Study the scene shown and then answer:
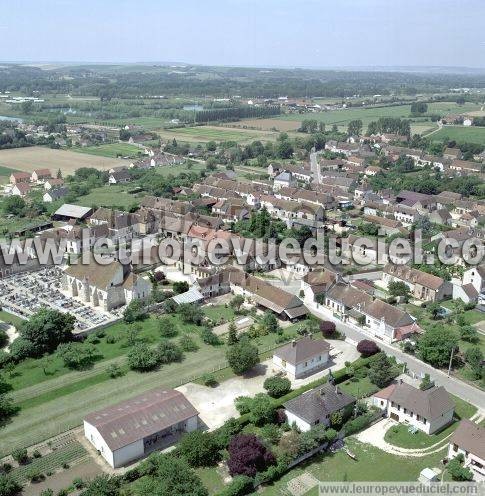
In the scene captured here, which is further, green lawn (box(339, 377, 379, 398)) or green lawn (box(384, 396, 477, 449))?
green lawn (box(339, 377, 379, 398))

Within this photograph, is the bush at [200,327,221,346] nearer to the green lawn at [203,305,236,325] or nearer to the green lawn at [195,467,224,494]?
the green lawn at [203,305,236,325]

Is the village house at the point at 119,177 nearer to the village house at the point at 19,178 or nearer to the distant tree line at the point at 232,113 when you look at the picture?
the village house at the point at 19,178

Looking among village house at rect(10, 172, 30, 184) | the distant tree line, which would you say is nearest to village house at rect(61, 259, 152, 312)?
village house at rect(10, 172, 30, 184)

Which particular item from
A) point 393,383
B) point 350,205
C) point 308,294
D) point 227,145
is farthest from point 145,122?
point 393,383

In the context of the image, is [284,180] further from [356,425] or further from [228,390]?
[356,425]

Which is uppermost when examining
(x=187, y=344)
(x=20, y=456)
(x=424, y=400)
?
(x=424, y=400)

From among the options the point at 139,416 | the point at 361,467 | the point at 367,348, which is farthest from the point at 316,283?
the point at 139,416
